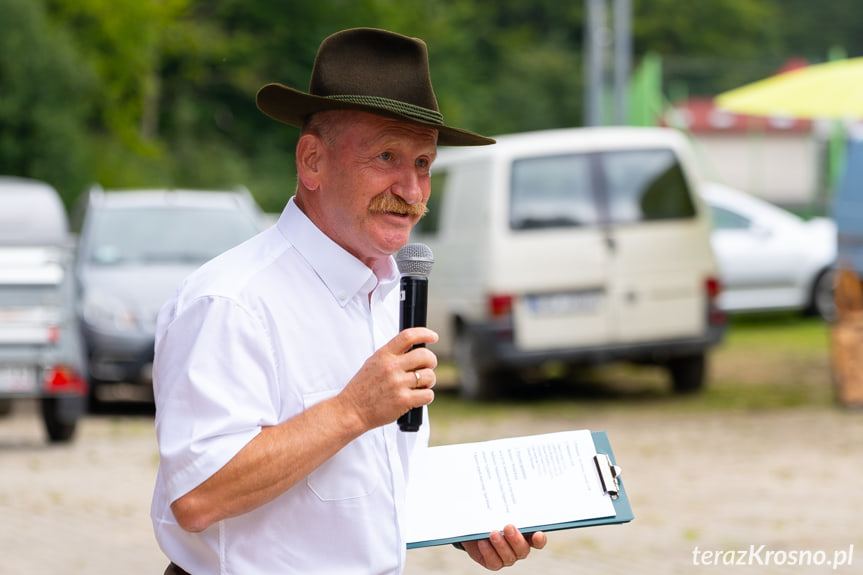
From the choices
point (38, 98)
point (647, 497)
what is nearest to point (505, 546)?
point (647, 497)

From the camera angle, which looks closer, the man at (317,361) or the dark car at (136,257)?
the man at (317,361)

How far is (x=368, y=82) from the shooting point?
2787 millimetres

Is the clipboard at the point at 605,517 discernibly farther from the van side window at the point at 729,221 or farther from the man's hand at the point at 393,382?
the van side window at the point at 729,221

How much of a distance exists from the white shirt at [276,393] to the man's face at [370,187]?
0.16 feet

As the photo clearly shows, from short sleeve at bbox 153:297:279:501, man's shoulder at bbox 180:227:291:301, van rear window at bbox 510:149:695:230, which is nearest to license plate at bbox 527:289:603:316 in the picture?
van rear window at bbox 510:149:695:230

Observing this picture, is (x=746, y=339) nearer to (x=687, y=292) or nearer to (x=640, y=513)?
(x=687, y=292)

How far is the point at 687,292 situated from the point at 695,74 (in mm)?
38596

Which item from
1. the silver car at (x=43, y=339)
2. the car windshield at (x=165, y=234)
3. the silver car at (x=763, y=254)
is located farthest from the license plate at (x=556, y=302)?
the silver car at (x=763, y=254)

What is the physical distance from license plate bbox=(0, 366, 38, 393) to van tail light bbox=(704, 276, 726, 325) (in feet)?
18.1

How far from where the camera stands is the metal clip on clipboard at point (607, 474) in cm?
288

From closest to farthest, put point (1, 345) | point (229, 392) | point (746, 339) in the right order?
point (229, 392) → point (1, 345) → point (746, 339)

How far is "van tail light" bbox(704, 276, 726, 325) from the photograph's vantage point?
1238 centimetres

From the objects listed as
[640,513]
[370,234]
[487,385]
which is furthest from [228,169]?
[370,234]

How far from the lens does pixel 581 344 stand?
1223cm
